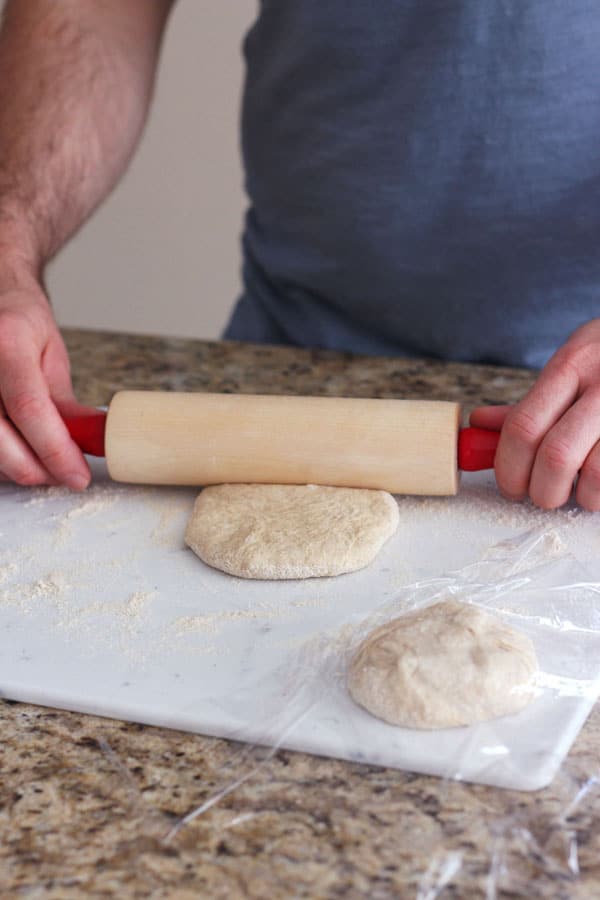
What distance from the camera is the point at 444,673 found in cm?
85

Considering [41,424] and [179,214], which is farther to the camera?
[179,214]

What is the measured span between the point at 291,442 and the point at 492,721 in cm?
47

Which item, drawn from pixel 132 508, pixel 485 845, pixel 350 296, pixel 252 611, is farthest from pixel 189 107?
pixel 485 845

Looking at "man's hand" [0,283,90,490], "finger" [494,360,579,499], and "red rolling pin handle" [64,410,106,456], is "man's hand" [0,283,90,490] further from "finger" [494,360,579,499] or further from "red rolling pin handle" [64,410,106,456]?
"finger" [494,360,579,499]

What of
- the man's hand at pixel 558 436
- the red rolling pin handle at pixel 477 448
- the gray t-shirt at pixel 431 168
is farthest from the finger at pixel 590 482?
the gray t-shirt at pixel 431 168

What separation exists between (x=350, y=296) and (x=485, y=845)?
1154 mm

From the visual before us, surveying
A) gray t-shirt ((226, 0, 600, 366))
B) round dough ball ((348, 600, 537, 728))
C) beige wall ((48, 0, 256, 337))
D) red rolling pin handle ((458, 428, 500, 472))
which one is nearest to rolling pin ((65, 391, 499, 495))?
red rolling pin handle ((458, 428, 500, 472))

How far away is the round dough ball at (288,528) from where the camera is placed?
3.51 feet

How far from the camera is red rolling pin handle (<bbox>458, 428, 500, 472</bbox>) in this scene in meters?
1.21

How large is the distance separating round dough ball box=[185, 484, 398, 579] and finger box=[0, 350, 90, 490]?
160 mm

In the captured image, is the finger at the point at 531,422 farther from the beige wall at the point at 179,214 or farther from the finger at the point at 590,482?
the beige wall at the point at 179,214

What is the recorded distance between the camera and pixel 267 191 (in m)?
1.81

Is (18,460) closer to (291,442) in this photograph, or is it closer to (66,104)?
(291,442)

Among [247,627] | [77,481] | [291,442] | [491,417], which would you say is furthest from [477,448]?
[77,481]
